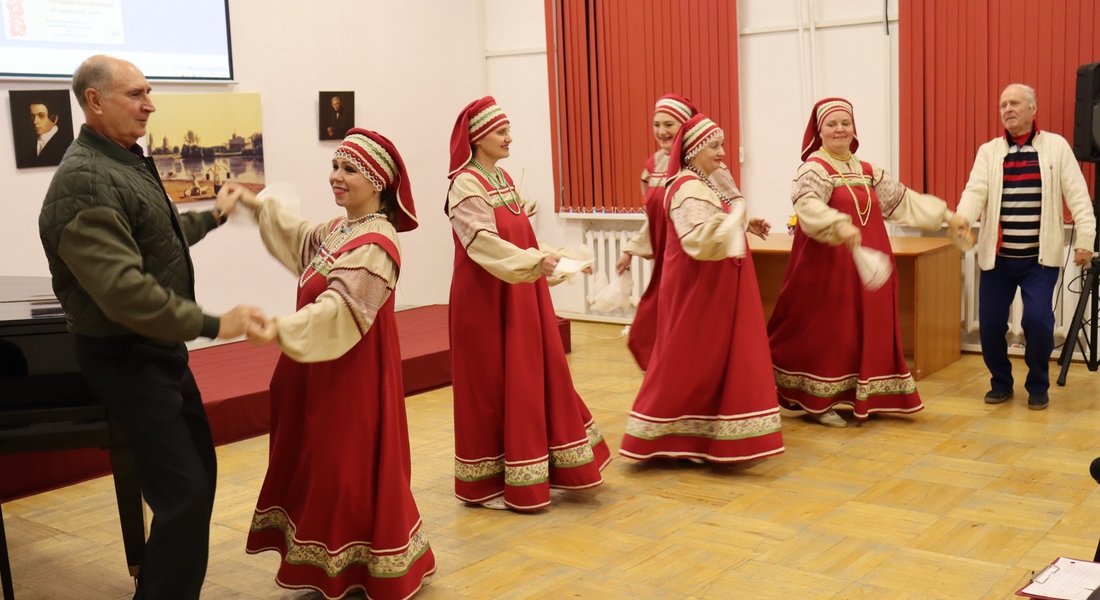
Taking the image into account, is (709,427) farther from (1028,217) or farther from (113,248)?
(113,248)

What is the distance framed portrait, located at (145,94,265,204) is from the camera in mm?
6570

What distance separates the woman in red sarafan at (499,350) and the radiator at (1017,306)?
358 centimetres

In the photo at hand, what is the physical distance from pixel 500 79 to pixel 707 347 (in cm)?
486

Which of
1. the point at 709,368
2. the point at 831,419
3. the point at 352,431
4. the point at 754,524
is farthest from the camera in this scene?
the point at 831,419

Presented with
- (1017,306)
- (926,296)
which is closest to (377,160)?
(926,296)

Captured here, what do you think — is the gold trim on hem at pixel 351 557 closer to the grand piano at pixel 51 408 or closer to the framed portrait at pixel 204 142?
the grand piano at pixel 51 408

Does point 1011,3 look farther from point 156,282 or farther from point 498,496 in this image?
point 156,282

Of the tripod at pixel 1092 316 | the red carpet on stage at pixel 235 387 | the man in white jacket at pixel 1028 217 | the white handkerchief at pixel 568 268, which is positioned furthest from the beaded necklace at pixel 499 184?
the tripod at pixel 1092 316

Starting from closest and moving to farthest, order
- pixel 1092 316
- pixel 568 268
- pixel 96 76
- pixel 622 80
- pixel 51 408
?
pixel 96 76 < pixel 51 408 < pixel 568 268 < pixel 1092 316 < pixel 622 80

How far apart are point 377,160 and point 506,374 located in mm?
1115

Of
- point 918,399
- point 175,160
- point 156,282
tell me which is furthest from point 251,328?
point 175,160

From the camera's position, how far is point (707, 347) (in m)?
4.48

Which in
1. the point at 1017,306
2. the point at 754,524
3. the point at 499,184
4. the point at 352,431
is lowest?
the point at 754,524

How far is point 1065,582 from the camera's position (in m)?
2.42
